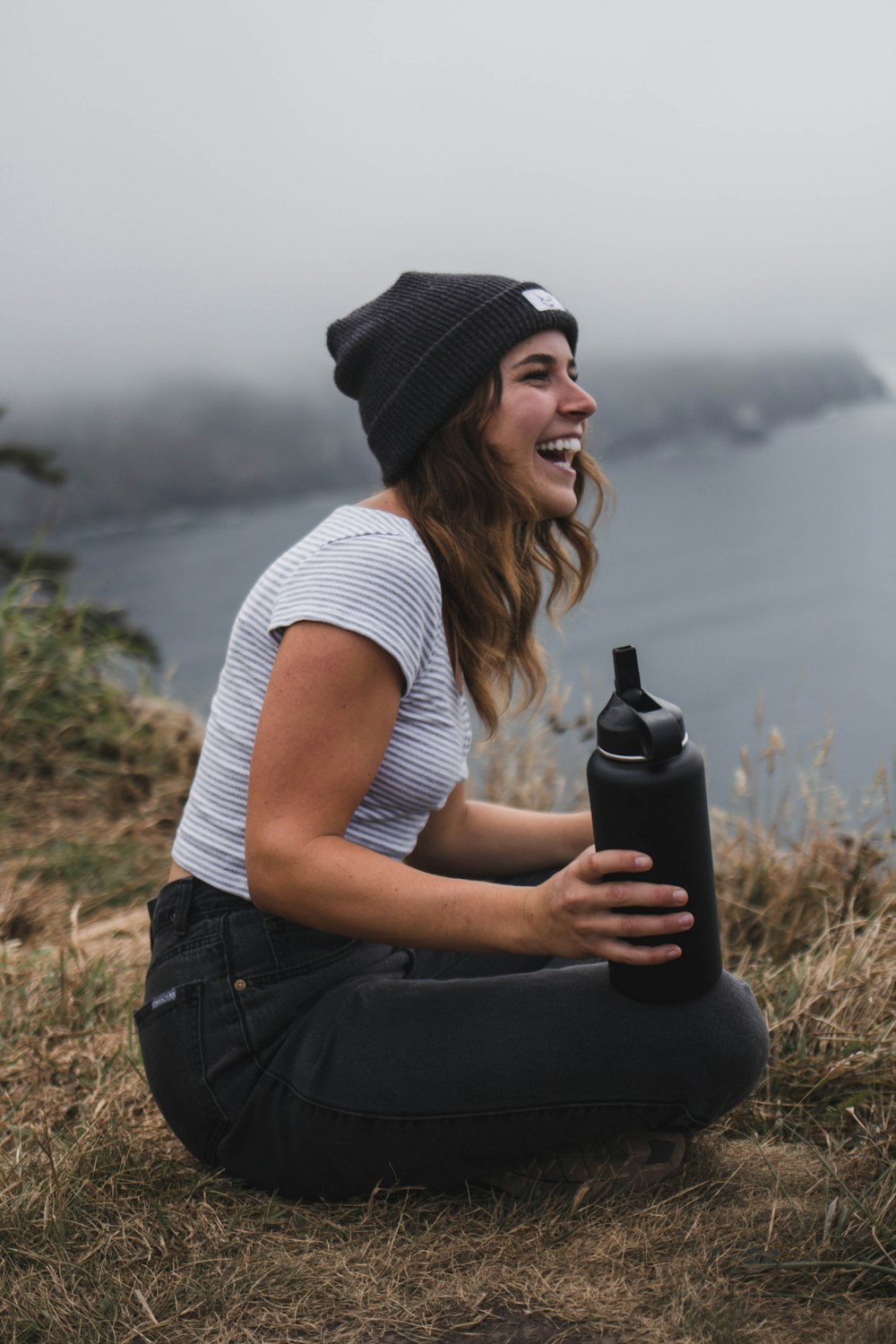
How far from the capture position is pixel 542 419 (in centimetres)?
219

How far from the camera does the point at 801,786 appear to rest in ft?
12.1

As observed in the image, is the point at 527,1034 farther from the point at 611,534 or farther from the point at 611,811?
the point at 611,534

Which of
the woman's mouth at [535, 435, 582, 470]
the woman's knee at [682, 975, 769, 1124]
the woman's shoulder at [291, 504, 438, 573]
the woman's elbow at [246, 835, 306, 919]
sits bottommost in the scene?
the woman's knee at [682, 975, 769, 1124]

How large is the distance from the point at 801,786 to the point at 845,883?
38cm

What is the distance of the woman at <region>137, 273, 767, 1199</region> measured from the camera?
1833mm

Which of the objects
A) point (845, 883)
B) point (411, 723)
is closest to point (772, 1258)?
point (411, 723)

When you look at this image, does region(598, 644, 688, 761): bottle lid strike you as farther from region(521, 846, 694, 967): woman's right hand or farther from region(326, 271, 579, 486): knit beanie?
region(326, 271, 579, 486): knit beanie

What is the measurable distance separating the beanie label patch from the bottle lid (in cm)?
81

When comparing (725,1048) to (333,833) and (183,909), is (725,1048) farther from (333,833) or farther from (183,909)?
(183,909)

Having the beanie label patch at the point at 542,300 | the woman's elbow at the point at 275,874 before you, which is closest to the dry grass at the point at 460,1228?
the woman's elbow at the point at 275,874

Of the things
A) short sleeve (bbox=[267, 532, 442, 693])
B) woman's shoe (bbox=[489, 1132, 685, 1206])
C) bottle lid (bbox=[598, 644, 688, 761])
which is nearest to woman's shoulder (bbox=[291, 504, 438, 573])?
short sleeve (bbox=[267, 532, 442, 693])

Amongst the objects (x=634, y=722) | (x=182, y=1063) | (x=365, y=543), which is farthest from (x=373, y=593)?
(x=182, y=1063)

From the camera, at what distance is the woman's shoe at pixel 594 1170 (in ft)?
6.70

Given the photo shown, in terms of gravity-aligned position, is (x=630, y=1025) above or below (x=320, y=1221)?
above
